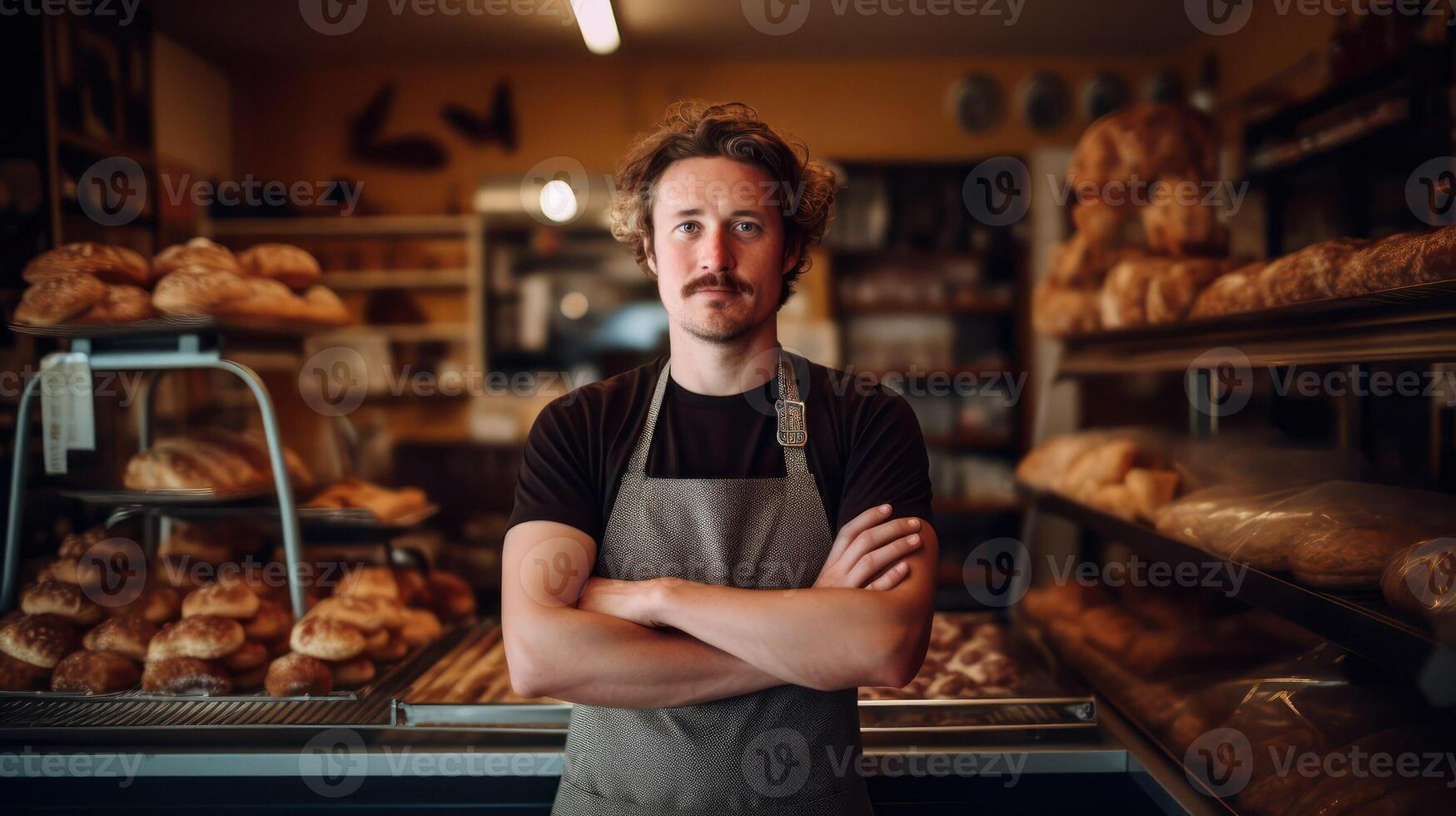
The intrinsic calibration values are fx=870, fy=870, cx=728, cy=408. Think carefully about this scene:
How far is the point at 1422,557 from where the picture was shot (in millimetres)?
1139

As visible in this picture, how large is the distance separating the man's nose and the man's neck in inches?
4.6

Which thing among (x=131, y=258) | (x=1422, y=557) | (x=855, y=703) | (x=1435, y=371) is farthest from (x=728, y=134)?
(x=1435, y=371)

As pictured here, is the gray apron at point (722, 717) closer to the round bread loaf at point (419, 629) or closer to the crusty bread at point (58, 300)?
the round bread loaf at point (419, 629)

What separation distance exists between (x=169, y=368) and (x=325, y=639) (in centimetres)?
65

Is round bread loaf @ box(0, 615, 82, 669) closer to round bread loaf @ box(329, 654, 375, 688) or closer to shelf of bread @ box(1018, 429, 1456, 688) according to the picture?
round bread loaf @ box(329, 654, 375, 688)

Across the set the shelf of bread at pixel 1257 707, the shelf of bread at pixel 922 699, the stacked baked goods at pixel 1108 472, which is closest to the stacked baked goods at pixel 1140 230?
the stacked baked goods at pixel 1108 472

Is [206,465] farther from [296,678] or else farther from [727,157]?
[727,157]

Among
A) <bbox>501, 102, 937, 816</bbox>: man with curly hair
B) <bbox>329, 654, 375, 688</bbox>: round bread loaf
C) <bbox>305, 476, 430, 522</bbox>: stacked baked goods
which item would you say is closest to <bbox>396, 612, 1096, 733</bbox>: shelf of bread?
<bbox>329, 654, 375, 688</bbox>: round bread loaf

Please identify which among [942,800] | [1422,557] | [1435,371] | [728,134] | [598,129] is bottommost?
[942,800]

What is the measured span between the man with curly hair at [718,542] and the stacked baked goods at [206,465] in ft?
2.66

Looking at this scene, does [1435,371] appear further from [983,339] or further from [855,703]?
[983,339]

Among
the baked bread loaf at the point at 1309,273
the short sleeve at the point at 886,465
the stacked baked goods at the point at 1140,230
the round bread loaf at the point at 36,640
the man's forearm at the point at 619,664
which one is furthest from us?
the stacked baked goods at the point at 1140,230

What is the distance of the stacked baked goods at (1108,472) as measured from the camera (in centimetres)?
186

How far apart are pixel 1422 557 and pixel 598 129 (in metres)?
4.99
